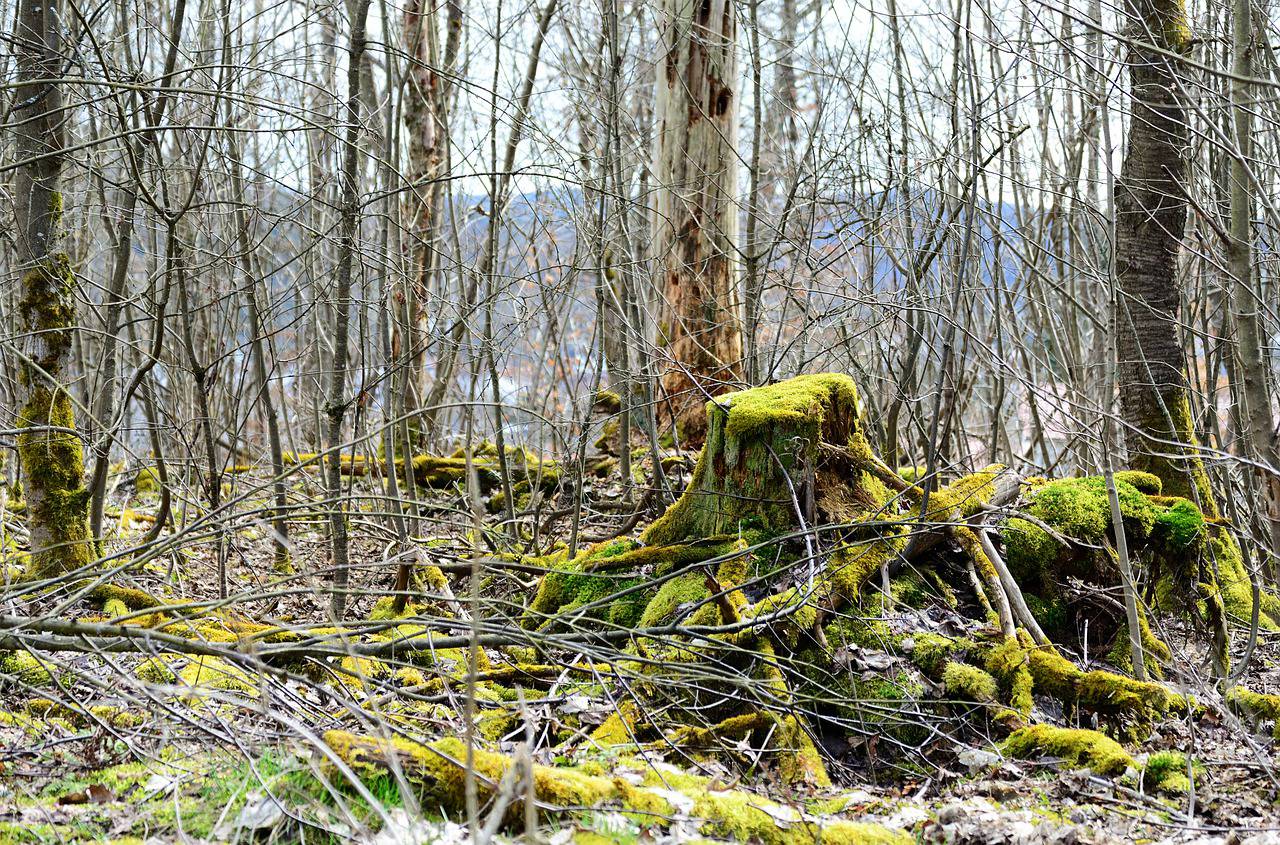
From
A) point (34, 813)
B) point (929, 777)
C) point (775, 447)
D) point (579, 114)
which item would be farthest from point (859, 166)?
point (34, 813)

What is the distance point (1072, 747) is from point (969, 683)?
1.70 ft

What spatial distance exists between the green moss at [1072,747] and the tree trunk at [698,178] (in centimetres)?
437

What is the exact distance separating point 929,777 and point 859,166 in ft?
13.6

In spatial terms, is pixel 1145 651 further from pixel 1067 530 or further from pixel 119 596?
pixel 119 596

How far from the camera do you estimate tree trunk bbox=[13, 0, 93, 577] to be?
4.65m

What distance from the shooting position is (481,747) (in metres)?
3.09

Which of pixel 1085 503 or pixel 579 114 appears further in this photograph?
pixel 579 114

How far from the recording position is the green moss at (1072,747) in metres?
3.46

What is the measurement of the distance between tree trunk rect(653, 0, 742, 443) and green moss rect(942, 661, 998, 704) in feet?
13.0

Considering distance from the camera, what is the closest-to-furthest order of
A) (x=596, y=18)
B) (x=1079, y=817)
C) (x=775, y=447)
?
(x=1079, y=817) → (x=775, y=447) → (x=596, y=18)

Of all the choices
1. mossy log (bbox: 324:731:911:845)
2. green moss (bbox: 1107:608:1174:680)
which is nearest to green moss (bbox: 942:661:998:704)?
green moss (bbox: 1107:608:1174:680)

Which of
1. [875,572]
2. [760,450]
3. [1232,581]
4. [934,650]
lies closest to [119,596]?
[760,450]

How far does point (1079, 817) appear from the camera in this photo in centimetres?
314

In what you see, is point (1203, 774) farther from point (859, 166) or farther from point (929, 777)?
point (859, 166)
